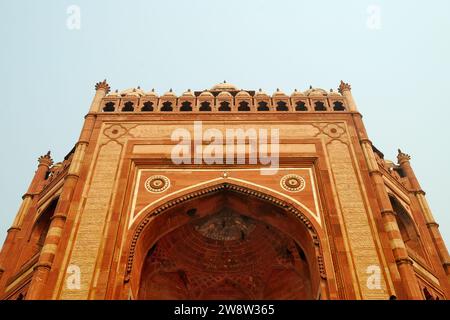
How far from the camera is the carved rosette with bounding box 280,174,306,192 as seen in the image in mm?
11508

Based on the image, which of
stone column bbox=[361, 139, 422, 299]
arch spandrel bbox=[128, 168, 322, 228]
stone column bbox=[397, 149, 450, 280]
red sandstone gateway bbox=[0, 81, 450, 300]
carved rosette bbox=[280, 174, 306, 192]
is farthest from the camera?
stone column bbox=[397, 149, 450, 280]

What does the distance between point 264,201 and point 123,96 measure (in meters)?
5.32

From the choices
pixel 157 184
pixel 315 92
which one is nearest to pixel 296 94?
pixel 315 92

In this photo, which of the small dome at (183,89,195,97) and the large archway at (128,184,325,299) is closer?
the large archway at (128,184,325,299)

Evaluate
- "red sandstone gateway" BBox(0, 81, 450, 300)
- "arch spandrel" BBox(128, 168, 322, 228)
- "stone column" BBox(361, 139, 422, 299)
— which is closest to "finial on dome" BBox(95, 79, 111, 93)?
"red sandstone gateway" BBox(0, 81, 450, 300)

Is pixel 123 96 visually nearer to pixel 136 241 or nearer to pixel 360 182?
pixel 136 241

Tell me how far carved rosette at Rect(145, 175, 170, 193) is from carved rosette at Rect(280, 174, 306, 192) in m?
2.62

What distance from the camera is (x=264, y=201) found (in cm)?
1141

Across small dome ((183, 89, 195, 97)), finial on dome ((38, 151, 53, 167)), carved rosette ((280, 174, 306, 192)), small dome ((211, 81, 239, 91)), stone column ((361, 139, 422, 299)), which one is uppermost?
small dome ((211, 81, 239, 91))

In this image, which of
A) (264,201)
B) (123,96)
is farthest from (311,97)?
(123,96)

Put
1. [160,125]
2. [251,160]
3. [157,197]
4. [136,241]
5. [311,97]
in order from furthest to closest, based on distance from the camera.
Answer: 1. [311,97]
2. [160,125]
3. [251,160]
4. [157,197]
5. [136,241]

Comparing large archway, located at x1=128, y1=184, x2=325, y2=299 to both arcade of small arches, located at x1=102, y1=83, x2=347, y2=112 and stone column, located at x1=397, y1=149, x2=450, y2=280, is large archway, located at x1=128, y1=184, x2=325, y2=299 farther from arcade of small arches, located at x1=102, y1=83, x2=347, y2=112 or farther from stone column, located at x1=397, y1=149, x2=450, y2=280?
stone column, located at x1=397, y1=149, x2=450, y2=280

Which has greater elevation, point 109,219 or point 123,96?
point 123,96
